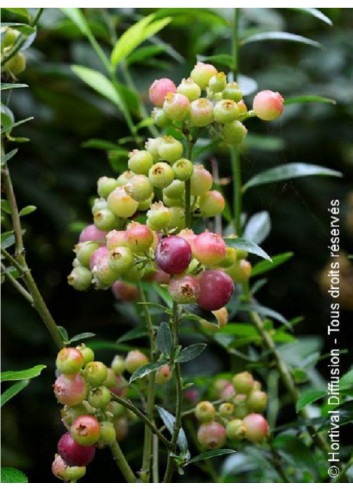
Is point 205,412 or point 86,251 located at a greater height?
point 86,251

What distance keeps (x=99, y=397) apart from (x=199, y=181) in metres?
0.14

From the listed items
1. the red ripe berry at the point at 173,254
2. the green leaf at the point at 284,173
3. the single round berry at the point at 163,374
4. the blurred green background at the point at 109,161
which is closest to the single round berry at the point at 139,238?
the red ripe berry at the point at 173,254

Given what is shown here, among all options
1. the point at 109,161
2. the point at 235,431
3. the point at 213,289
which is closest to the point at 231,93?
the point at 213,289

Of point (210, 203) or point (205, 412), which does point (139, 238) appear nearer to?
point (210, 203)

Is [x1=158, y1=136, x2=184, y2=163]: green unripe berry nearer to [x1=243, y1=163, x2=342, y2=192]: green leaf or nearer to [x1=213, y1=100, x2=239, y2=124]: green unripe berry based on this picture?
[x1=213, y1=100, x2=239, y2=124]: green unripe berry

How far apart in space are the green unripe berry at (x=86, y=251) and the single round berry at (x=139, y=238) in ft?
0.23

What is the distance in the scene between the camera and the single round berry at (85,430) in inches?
16.6

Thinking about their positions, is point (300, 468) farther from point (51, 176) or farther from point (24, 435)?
point (51, 176)

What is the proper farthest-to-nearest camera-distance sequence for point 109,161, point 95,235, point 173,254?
Result: point 109,161 < point 95,235 < point 173,254

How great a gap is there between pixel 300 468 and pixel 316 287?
68cm

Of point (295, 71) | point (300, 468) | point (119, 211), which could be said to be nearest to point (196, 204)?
point (119, 211)

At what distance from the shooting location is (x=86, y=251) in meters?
0.51

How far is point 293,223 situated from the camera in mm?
1300
